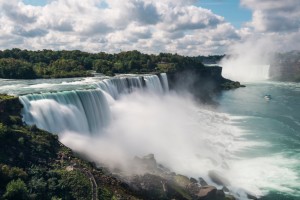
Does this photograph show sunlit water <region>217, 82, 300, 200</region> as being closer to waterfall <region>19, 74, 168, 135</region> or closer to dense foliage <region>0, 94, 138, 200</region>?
dense foliage <region>0, 94, 138, 200</region>

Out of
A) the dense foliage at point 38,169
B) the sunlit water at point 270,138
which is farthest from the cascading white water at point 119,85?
the dense foliage at point 38,169

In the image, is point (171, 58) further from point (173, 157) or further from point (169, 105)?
point (173, 157)

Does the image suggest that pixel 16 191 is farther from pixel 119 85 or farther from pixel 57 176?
pixel 119 85

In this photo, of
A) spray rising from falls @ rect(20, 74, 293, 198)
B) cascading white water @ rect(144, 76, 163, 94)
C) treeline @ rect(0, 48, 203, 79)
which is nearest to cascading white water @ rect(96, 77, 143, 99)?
spray rising from falls @ rect(20, 74, 293, 198)

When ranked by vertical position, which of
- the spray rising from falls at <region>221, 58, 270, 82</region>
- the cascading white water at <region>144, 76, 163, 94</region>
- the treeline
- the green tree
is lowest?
the spray rising from falls at <region>221, 58, 270, 82</region>

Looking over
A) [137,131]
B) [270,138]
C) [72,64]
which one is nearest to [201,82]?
[72,64]

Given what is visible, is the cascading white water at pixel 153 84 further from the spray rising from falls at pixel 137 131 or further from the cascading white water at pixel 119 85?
the cascading white water at pixel 119 85
